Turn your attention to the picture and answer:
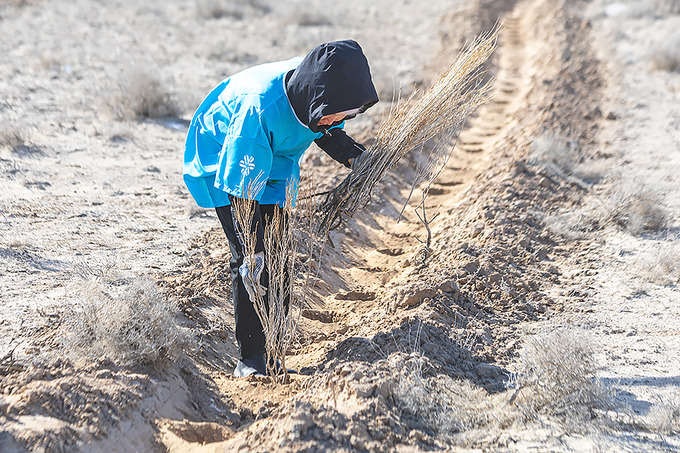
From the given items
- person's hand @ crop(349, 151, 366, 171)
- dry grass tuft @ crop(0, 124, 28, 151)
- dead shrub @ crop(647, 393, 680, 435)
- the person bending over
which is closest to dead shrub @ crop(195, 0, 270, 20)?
dry grass tuft @ crop(0, 124, 28, 151)

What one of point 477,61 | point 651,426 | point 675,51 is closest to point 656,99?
point 675,51

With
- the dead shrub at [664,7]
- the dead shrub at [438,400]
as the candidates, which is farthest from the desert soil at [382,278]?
the dead shrub at [664,7]

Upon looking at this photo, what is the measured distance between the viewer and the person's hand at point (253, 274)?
3.17 meters

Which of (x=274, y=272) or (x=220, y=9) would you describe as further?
(x=220, y=9)

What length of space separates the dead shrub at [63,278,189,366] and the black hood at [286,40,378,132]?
4.27ft

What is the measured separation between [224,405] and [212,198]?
1.05 meters

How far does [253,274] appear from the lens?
319cm

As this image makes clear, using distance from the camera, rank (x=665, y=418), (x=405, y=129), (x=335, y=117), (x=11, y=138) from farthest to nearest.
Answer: (x=11, y=138) → (x=405, y=129) → (x=335, y=117) → (x=665, y=418)

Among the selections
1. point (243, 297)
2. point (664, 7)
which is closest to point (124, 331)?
point (243, 297)

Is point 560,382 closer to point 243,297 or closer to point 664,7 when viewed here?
point 243,297

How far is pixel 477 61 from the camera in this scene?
13.2 ft

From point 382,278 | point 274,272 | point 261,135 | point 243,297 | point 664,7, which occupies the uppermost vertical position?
point 664,7

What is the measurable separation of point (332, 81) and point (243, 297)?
47.3 inches

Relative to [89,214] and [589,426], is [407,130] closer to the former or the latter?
[589,426]
